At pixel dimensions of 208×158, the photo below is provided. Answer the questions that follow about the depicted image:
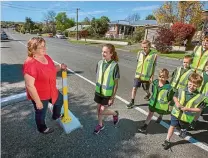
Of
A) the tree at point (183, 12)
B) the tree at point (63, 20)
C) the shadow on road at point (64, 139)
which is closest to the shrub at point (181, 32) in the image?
the tree at point (183, 12)

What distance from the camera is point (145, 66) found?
15.1 feet

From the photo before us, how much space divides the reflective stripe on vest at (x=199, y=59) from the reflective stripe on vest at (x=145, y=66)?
36.4 inches

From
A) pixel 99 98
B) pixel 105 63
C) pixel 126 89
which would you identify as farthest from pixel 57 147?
pixel 126 89

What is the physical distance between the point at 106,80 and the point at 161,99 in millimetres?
1113

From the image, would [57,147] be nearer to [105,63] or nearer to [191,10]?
[105,63]

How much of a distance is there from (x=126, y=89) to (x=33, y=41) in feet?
13.5

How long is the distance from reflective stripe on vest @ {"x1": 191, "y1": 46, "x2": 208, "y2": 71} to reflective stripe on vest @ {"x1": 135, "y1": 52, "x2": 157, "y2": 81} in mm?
926

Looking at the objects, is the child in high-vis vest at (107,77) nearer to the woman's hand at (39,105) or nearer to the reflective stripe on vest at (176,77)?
the woman's hand at (39,105)

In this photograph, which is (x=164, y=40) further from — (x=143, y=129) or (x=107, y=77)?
(x=107, y=77)

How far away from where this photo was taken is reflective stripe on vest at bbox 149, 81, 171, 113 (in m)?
3.36

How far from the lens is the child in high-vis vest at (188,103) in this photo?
3033mm

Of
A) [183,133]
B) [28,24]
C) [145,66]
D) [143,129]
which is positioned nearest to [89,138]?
[143,129]

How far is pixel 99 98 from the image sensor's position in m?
3.41

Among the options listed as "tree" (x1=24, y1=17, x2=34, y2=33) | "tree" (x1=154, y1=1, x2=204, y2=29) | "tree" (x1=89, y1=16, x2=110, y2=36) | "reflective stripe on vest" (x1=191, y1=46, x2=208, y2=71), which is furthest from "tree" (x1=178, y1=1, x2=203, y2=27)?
"tree" (x1=24, y1=17, x2=34, y2=33)
